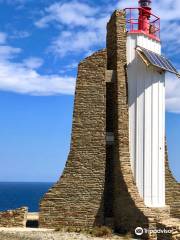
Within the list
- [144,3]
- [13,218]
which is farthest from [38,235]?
[144,3]

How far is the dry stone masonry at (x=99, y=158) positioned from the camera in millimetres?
22828

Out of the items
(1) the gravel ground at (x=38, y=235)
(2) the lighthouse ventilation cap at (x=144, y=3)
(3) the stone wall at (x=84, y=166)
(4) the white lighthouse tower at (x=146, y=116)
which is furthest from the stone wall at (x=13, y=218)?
(2) the lighthouse ventilation cap at (x=144, y=3)

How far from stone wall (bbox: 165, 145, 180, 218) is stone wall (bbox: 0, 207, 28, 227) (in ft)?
24.1

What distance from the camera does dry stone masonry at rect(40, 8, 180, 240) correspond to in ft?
74.9

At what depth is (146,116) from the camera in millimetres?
24047

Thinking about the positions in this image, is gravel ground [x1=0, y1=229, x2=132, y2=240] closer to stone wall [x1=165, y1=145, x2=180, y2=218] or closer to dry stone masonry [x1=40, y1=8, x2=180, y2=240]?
dry stone masonry [x1=40, y1=8, x2=180, y2=240]

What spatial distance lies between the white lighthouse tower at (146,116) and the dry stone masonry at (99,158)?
0.41 m

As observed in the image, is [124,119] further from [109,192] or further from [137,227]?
[137,227]

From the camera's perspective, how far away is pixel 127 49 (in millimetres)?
24609

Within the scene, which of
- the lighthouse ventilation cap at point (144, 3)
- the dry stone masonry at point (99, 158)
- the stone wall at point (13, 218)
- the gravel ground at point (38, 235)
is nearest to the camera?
the gravel ground at point (38, 235)

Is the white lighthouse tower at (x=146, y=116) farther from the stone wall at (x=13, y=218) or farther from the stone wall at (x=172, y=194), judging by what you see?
the stone wall at (x=13, y=218)

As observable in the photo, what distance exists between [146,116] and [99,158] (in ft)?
9.95

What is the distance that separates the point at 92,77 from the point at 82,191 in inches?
207

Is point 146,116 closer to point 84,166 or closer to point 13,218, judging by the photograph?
point 84,166
